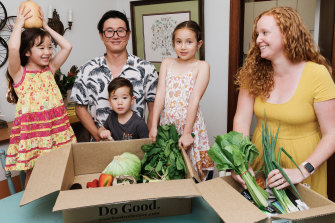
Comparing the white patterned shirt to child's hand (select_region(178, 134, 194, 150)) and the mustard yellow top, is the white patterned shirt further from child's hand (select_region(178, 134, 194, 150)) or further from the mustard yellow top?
the mustard yellow top

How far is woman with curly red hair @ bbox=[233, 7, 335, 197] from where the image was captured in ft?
4.35

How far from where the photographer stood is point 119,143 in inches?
56.0

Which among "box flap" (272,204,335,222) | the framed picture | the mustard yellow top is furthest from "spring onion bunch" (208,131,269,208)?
the framed picture

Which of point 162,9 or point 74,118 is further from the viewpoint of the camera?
point 162,9

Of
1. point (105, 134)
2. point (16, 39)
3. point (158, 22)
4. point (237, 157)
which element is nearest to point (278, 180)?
point (237, 157)

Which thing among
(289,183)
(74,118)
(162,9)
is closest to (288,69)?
(289,183)

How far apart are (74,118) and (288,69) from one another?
2.15m

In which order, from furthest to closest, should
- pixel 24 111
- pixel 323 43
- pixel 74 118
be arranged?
1. pixel 74 118
2. pixel 323 43
3. pixel 24 111

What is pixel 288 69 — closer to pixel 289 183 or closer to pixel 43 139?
pixel 289 183

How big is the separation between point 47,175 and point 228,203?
25.8 inches

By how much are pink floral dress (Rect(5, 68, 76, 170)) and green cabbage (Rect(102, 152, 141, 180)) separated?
87cm

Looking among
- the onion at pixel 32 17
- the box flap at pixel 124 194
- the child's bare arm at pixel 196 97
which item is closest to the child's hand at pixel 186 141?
the child's bare arm at pixel 196 97

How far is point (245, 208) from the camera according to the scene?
0.87 metres

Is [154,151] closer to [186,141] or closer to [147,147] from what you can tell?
[147,147]
